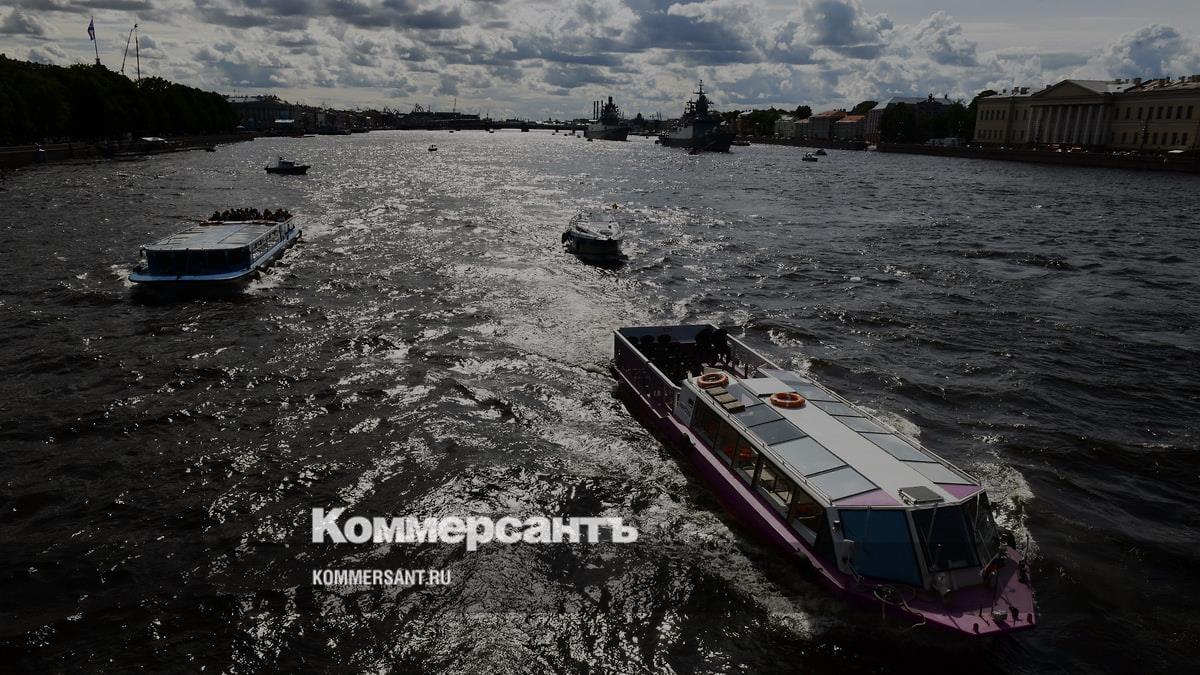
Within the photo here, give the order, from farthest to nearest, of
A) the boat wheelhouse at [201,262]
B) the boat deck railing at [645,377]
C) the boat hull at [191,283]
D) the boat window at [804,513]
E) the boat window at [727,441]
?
the boat wheelhouse at [201,262] → the boat hull at [191,283] → the boat deck railing at [645,377] → the boat window at [727,441] → the boat window at [804,513]

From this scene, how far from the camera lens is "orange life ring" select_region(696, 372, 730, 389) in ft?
65.7

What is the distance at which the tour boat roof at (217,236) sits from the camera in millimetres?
38656

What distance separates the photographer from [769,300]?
40562mm

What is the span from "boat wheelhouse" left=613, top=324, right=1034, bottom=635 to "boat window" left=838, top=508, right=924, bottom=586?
19 millimetres

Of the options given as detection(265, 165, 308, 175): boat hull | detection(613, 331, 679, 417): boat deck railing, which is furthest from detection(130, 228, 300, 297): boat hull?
detection(265, 165, 308, 175): boat hull

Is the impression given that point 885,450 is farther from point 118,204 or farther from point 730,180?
point 730,180

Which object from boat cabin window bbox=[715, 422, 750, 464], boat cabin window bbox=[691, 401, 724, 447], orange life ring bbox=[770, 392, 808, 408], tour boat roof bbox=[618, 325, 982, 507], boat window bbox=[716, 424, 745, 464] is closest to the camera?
tour boat roof bbox=[618, 325, 982, 507]

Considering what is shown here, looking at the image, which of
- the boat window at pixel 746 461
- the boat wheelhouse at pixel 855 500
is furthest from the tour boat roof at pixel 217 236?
the boat window at pixel 746 461

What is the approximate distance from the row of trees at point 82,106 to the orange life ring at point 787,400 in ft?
404

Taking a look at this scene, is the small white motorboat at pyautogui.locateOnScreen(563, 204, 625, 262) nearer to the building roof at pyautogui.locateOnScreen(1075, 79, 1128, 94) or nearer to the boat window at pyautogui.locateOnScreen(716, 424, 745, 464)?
the boat window at pyautogui.locateOnScreen(716, 424, 745, 464)

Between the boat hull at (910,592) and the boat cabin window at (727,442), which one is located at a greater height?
the boat cabin window at (727,442)

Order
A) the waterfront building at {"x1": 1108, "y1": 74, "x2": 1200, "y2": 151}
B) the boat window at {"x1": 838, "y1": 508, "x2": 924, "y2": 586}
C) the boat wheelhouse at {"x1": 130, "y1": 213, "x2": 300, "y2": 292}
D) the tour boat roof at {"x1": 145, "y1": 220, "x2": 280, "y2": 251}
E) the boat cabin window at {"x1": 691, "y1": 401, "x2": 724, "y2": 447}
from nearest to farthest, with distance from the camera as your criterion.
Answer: the boat window at {"x1": 838, "y1": 508, "x2": 924, "y2": 586} < the boat cabin window at {"x1": 691, "y1": 401, "x2": 724, "y2": 447} < the boat wheelhouse at {"x1": 130, "y1": 213, "x2": 300, "y2": 292} < the tour boat roof at {"x1": 145, "y1": 220, "x2": 280, "y2": 251} < the waterfront building at {"x1": 1108, "y1": 74, "x2": 1200, "y2": 151}

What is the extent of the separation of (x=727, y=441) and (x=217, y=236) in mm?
36202

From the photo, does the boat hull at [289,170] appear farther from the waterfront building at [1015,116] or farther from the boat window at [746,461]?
the waterfront building at [1015,116]
